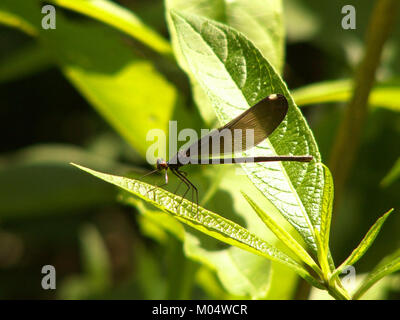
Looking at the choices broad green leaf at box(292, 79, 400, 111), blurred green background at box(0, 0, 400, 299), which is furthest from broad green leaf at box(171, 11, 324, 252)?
broad green leaf at box(292, 79, 400, 111)

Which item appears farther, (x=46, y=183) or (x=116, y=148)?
(x=116, y=148)

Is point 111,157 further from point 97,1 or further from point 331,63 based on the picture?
point 97,1

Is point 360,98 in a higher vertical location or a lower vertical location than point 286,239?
higher

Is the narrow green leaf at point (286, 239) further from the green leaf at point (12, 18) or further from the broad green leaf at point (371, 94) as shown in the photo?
the green leaf at point (12, 18)

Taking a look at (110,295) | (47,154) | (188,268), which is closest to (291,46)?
Answer: (47,154)

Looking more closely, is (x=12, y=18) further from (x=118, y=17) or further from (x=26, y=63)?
(x=26, y=63)

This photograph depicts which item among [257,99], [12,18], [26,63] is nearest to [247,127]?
[257,99]
